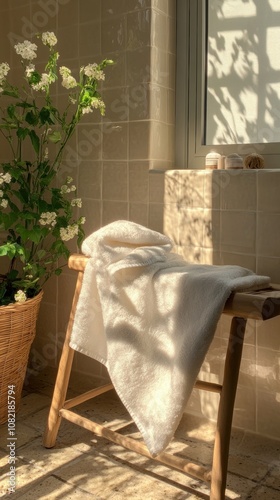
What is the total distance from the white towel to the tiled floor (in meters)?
0.24

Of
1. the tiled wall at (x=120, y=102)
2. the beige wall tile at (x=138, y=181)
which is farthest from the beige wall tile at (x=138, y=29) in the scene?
the beige wall tile at (x=138, y=181)

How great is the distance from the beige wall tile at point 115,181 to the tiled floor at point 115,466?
70 cm

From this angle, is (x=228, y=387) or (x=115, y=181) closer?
(x=228, y=387)

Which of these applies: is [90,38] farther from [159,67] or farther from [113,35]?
[159,67]

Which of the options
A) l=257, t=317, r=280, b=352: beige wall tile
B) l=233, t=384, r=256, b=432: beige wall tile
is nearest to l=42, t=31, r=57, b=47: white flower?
l=257, t=317, r=280, b=352: beige wall tile

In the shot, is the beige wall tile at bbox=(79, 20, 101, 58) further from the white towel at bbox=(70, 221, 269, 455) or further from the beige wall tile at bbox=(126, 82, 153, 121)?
the white towel at bbox=(70, 221, 269, 455)

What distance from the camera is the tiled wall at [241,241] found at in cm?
155

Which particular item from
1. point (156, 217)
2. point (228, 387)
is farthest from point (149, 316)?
point (156, 217)

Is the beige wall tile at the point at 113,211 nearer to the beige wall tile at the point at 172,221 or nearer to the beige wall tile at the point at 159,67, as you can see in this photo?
the beige wall tile at the point at 172,221

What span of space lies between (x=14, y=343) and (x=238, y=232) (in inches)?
28.8

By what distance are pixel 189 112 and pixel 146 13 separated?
326 mm

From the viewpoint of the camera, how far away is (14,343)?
5.44ft

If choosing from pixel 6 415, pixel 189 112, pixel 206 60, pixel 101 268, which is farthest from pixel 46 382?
pixel 206 60

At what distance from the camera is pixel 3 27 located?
2.02 m
